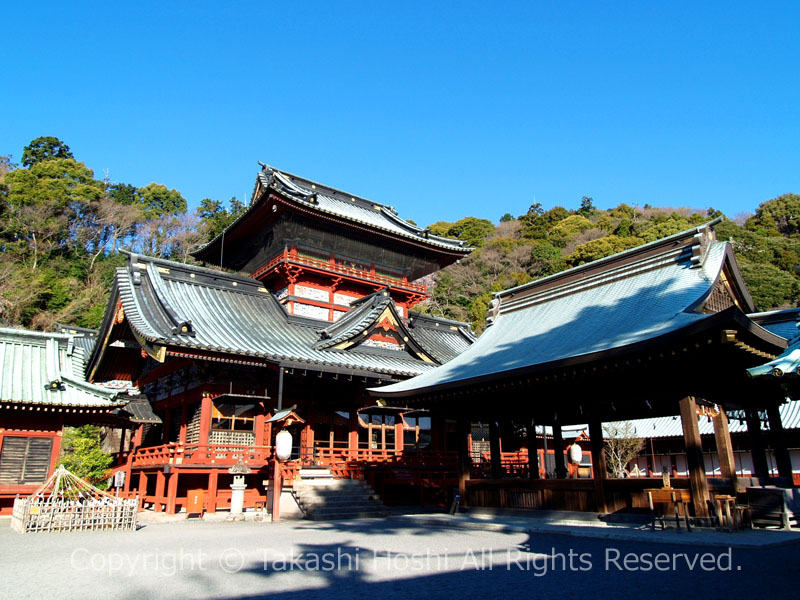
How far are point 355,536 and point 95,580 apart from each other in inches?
210

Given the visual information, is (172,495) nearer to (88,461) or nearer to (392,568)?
(88,461)

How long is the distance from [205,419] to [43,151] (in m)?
53.3

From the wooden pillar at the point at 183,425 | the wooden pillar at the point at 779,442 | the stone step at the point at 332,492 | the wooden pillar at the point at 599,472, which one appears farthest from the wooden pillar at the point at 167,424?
the wooden pillar at the point at 779,442

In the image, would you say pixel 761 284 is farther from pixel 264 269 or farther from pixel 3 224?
pixel 3 224

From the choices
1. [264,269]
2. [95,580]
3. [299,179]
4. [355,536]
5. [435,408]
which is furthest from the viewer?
[299,179]

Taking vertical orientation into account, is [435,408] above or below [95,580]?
above

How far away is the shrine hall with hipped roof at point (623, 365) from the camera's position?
10531 mm

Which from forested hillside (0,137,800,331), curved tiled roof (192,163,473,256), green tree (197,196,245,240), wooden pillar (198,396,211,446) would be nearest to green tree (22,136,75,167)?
forested hillside (0,137,800,331)

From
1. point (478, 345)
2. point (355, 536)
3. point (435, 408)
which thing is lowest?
point (355, 536)

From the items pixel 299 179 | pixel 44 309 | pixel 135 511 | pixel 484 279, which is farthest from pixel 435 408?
pixel 484 279

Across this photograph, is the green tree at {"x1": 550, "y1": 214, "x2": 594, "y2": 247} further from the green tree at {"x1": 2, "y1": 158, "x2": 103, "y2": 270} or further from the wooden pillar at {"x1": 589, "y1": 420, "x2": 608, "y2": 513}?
the wooden pillar at {"x1": 589, "y1": 420, "x2": 608, "y2": 513}

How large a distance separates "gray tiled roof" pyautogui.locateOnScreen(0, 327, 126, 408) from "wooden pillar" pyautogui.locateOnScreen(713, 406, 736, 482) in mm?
A: 17179

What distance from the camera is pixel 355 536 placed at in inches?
446

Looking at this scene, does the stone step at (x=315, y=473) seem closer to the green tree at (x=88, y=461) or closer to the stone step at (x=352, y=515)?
the stone step at (x=352, y=515)
